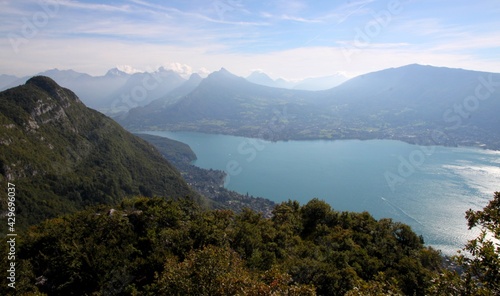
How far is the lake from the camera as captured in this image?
242ft

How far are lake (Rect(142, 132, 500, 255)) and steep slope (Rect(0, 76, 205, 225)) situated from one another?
3728cm

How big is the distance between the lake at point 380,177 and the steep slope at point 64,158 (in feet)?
122

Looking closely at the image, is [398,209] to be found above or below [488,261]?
below

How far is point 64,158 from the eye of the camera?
7200 cm

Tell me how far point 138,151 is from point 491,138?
180m

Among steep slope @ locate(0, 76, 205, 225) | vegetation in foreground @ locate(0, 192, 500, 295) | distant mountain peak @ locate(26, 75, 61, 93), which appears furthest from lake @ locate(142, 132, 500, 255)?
distant mountain peak @ locate(26, 75, 61, 93)

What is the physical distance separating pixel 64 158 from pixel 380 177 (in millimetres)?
96544

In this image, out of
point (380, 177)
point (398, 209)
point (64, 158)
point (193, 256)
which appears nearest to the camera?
point (193, 256)

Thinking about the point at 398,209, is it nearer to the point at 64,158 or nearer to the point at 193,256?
the point at 193,256

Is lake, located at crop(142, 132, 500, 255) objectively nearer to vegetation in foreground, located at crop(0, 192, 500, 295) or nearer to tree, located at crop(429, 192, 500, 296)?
vegetation in foreground, located at crop(0, 192, 500, 295)

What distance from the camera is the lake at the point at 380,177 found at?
242ft

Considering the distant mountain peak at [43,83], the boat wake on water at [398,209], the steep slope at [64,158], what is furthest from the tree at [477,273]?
the distant mountain peak at [43,83]

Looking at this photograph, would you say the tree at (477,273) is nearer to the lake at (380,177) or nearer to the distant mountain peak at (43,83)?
the lake at (380,177)

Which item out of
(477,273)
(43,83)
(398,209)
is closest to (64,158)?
(43,83)
